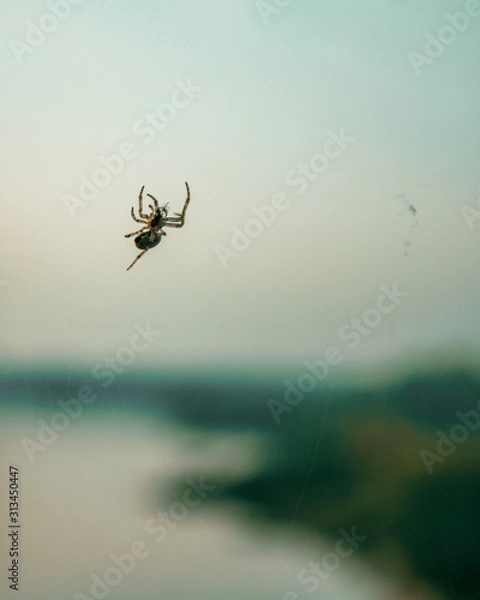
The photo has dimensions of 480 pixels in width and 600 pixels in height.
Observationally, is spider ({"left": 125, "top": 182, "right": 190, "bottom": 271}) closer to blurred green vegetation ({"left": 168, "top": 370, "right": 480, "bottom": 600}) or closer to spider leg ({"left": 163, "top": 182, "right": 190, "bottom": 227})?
spider leg ({"left": 163, "top": 182, "right": 190, "bottom": 227})

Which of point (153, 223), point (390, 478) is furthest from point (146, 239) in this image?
point (390, 478)

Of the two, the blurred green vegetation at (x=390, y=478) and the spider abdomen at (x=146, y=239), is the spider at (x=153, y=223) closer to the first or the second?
the spider abdomen at (x=146, y=239)

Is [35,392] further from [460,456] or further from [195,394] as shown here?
[460,456]

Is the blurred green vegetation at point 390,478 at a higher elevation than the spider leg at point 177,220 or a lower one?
lower

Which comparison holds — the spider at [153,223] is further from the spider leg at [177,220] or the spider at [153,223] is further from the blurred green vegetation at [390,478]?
the blurred green vegetation at [390,478]

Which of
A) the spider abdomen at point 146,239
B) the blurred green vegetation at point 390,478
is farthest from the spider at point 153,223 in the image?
the blurred green vegetation at point 390,478

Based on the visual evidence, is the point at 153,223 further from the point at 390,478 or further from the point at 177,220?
the point at 390,478

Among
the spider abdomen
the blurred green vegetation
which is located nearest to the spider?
the spider abdomen
